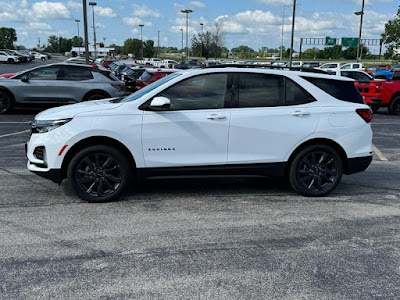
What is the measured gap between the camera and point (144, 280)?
11.1 feet

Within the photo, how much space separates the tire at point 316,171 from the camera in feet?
18.0

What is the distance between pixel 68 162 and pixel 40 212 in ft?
2.24

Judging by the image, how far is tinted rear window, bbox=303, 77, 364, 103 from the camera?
5605mm

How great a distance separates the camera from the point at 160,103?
194 inches

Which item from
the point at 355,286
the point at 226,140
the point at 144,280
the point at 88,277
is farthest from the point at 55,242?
the point at 355,286

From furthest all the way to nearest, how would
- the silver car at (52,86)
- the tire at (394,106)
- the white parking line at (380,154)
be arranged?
the tire at (394,106)
the silver car at (52,86)
the white parking line at (380,154)

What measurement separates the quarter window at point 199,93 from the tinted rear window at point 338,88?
1.23 m

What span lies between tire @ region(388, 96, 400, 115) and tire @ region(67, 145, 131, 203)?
1310cm

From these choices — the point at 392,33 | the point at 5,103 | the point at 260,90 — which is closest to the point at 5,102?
the point at 5,103

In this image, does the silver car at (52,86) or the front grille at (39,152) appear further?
the silver car at (52,86)

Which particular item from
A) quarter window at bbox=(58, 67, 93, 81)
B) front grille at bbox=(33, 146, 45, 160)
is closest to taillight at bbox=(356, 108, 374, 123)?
front grille at bbox=(33, 146, 45, 160)

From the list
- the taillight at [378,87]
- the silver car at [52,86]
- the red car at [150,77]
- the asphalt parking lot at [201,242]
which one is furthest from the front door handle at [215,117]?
the taillight at [378,87]

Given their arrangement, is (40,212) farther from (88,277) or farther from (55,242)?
(88,277)

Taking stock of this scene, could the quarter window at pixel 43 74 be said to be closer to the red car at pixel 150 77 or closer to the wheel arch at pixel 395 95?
the red car at pixel 150 77
